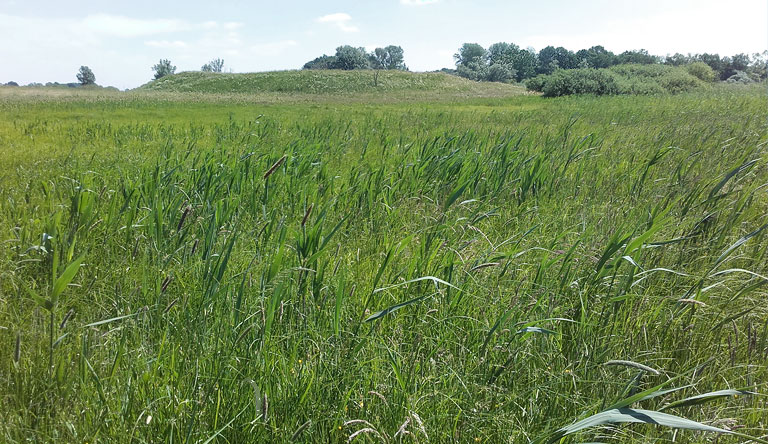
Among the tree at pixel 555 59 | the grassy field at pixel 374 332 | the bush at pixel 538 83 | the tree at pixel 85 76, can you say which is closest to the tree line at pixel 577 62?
the tree at pixel 555 59

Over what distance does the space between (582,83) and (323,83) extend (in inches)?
1244

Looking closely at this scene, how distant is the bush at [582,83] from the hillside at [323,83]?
1635 centimetres

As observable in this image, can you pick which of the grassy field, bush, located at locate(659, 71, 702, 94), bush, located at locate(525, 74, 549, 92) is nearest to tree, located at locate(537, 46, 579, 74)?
bush, located at locate(525, 74, 549, 92)

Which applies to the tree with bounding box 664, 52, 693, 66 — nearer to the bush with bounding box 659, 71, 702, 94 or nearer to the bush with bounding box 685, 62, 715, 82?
the bush with bounding box 685, 62, 715, 82

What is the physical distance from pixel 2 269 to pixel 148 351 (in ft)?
5.26

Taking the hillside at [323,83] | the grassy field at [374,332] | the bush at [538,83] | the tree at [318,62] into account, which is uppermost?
the tree at [318,62]

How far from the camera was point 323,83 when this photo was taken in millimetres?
53438

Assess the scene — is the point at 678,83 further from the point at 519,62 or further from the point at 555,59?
the point at 555,59

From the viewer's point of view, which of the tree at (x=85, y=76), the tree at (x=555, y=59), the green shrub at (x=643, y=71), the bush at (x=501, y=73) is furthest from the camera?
the tree at (x=85, y=76)

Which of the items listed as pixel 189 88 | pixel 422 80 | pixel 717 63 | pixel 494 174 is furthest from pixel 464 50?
pixel 494 174

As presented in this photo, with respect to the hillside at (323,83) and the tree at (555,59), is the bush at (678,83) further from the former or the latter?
the tree at (555,59)

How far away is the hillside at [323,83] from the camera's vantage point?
5119 centimetres

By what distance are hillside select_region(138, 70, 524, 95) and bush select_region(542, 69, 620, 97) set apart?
53.6ft

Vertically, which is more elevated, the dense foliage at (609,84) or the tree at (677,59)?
the tree at (677,59)
